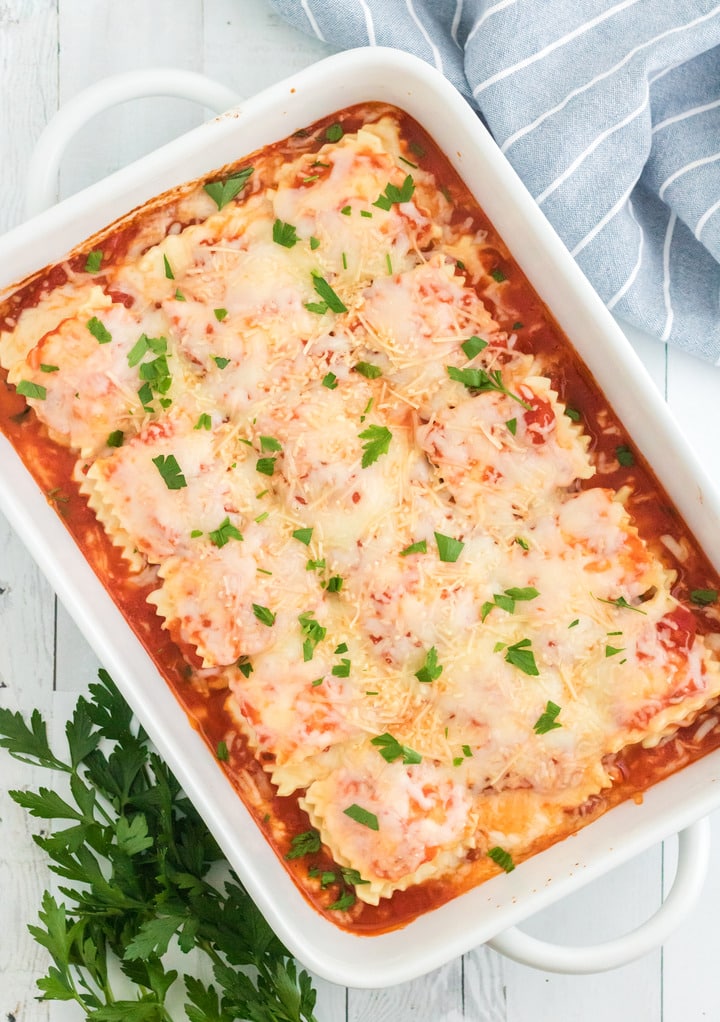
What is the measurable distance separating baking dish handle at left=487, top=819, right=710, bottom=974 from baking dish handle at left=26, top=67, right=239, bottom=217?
2.00 metres

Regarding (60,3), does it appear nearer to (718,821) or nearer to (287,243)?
(287,243)

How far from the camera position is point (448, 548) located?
2305mm

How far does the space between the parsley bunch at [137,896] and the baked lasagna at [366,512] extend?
0.62 feet

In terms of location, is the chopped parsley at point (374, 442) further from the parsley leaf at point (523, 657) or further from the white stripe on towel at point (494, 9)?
the white stripe on towel at point (494, 9)

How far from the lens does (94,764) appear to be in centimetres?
245

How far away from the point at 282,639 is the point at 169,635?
29 cm

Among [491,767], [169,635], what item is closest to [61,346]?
[169,635]

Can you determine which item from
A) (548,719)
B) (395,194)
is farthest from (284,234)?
(548,719)

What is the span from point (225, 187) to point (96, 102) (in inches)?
13.3

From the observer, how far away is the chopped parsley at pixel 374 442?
230 cm

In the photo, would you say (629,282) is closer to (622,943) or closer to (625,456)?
(625,456)

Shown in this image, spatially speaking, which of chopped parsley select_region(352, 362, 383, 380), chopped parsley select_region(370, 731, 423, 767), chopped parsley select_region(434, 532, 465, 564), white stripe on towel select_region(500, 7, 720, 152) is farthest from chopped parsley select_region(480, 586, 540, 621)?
white stripe on towel select_region(500, 7, 720, 152)

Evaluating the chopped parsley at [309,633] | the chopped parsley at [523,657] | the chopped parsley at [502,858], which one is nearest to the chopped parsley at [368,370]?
the chopped parsley at [309,633]

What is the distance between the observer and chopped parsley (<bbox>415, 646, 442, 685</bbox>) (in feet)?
7.45
